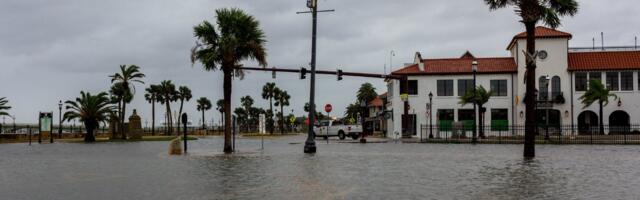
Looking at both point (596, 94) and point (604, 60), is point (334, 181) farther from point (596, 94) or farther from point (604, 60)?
point (604, 60)

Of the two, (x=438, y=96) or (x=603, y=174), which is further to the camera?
(x=438, y=96)

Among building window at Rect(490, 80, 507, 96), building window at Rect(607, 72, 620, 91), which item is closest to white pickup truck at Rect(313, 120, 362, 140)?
building window at Rect(490, 80, 507, 96)

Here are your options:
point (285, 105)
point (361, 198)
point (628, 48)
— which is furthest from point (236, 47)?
point (285, 105)

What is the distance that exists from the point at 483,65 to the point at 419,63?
575 centimetres

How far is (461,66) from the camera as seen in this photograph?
6344 cm

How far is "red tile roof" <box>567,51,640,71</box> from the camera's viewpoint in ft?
195

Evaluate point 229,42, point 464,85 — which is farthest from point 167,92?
point 229,42

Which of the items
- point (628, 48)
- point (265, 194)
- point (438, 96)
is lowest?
point (265, 194)

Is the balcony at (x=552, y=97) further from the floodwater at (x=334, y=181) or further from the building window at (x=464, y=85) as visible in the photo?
the floodwater at (x=334, y=181)

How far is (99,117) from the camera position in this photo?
216 ft

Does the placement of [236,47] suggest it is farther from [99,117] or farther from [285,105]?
[285,105]

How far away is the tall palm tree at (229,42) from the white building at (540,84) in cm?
3035

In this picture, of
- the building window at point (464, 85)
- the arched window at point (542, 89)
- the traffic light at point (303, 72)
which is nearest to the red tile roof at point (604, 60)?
the arched window at point (542, 89)

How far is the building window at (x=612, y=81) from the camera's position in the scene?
196ft
